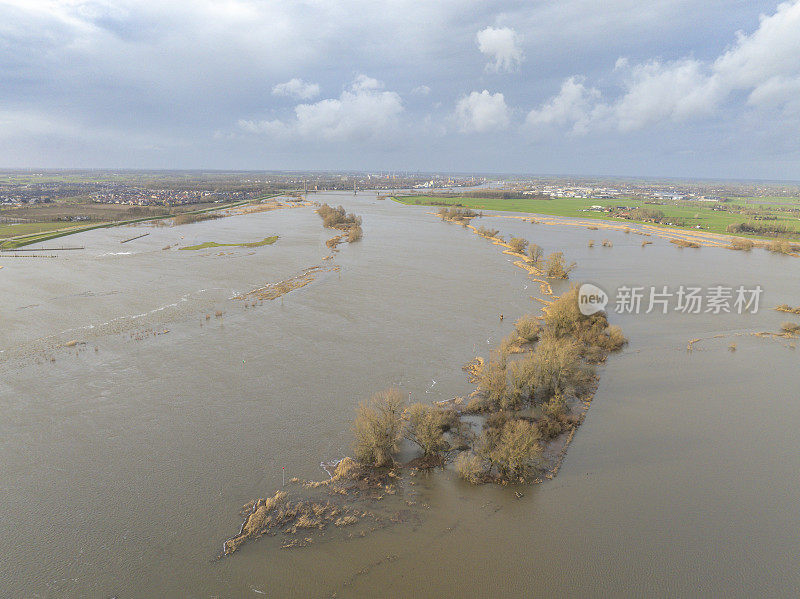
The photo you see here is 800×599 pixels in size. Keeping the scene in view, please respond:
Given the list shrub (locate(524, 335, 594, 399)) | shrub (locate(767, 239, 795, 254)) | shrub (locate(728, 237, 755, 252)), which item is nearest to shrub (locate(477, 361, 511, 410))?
shrub (locate(524, 335, 594, 399))

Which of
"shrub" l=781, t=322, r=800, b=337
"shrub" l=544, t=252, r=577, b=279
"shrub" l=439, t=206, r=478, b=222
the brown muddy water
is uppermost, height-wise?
"shrub" l=439, t=206, r=478, b=222

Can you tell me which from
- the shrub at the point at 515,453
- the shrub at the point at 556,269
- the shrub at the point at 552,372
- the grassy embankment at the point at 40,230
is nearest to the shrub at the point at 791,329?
the shrub at the point at 556,269

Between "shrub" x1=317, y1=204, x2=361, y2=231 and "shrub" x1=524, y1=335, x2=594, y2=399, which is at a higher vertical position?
"shrub" x1=317, y1=204, x2=361, y2=231

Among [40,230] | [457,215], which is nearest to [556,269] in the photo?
[457,215]

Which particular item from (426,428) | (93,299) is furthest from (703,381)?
(93,299)

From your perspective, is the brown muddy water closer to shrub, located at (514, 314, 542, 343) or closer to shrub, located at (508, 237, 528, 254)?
shrub, located at (514, 314, 542, 343)

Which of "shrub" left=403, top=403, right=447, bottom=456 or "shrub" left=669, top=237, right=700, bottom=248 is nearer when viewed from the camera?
"shrub" left=403, top=403, right=447, bottom=456

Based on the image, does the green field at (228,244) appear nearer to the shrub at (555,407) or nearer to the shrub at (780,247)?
the shrub at (555,407)
